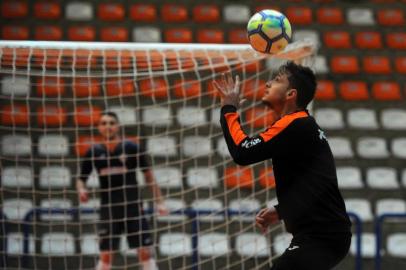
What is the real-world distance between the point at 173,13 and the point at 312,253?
6232mm

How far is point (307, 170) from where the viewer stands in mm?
3896

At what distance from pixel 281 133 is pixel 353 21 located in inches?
253

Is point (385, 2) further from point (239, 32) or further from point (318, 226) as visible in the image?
point (318, 226)

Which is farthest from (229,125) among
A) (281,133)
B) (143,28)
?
(143,28)

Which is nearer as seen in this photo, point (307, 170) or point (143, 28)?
point (307, 170)

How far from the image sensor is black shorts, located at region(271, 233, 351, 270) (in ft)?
12.3

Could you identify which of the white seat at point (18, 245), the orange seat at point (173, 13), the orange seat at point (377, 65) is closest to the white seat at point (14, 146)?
the white seat at point (18, 245)

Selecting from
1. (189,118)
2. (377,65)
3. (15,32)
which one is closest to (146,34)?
(189,118)

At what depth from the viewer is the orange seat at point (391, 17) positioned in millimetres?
9969

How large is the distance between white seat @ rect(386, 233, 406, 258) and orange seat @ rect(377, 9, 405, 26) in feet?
10.1

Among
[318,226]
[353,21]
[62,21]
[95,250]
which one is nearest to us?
[318,226]

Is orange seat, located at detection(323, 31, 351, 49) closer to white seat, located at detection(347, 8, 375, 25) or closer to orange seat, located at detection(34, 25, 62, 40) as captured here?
white seat, located at detection(347, 8, 375, 25)

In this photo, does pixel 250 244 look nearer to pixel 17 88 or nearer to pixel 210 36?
pixel 210 36

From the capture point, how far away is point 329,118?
352 inches
